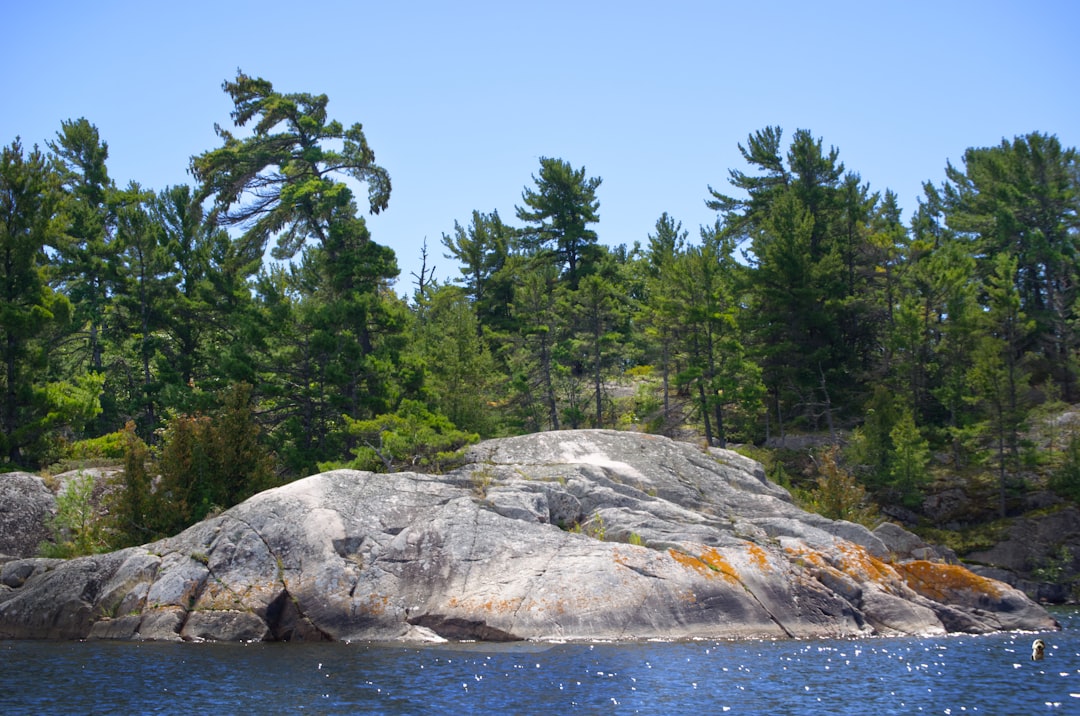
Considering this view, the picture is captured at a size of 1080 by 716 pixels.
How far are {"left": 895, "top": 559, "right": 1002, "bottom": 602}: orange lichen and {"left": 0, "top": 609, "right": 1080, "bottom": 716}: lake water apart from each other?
3458mm

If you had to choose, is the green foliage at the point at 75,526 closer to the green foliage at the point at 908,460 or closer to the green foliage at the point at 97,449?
the green foliage at the point at 97,449

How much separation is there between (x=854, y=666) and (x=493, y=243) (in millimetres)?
45975

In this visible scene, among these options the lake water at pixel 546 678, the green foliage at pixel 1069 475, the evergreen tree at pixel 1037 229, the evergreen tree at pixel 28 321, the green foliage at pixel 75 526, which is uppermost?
the evergreen tree at pixel 1037 229

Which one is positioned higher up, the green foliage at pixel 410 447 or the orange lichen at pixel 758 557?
the green foliage at pixel 410 447

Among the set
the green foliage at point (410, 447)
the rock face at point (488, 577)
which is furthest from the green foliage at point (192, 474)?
the green foliage at point (410, 447)

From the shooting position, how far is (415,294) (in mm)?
64750

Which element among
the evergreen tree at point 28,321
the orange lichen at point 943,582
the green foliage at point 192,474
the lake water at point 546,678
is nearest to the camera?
the lake water at point 546,678

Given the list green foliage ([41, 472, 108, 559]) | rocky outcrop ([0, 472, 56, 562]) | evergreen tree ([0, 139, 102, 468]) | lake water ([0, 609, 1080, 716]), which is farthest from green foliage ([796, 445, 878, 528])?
evergreen tree ([0, 139, 102, 468])

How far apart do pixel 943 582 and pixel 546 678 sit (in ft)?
46.4

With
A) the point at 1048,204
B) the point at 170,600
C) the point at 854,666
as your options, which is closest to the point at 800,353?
the point at 1048,204

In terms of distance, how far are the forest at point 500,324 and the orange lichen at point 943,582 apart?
11.2m

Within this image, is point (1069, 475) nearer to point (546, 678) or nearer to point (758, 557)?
point (758, 557)

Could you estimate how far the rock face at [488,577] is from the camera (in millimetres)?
22641

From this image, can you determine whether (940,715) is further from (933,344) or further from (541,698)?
(933,344)
